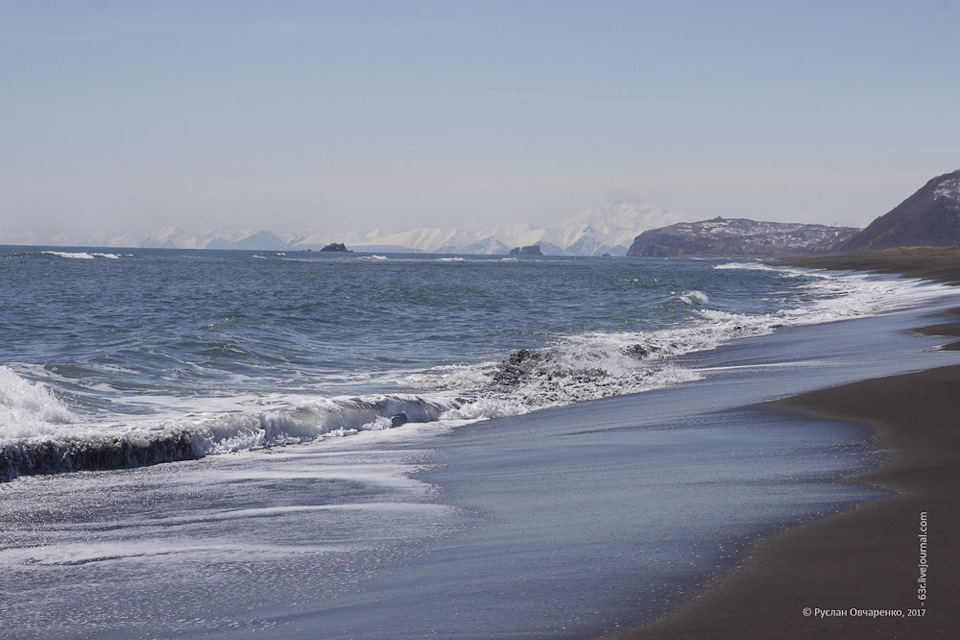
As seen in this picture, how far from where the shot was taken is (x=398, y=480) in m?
7.74

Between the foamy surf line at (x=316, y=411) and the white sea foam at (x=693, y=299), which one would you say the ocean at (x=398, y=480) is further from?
the white sea foam at (x=693, y=299)

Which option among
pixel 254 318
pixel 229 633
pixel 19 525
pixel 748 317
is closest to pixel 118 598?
pixel 229 633

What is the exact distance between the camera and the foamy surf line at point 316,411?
9070mm

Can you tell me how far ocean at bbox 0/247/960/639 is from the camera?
14.8ft

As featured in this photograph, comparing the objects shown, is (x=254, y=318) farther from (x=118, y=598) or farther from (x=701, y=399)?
(x=118, y=598)

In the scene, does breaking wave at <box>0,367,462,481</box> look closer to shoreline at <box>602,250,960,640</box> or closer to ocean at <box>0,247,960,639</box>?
ocean at <box>0,247,960,639</box>

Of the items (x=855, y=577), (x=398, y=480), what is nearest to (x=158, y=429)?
(x=398, y=480)

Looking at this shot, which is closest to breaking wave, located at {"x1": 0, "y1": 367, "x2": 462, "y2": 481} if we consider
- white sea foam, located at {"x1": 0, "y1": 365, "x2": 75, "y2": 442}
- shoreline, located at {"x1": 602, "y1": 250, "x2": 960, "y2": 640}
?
white sea foam, located at {"x1": 0, "y1": 365, "x2": 75, "y2": 442}

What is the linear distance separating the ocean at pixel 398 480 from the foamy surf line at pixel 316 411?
4 centimetres

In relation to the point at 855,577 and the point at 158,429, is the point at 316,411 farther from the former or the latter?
the point at 855,577

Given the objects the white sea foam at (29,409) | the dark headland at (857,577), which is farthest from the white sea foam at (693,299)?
the dark headland at (857,577)

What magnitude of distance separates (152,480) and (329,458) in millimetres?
1821

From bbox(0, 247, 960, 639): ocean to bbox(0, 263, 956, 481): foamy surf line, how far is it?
0.13ft

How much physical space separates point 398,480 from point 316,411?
149 inches
